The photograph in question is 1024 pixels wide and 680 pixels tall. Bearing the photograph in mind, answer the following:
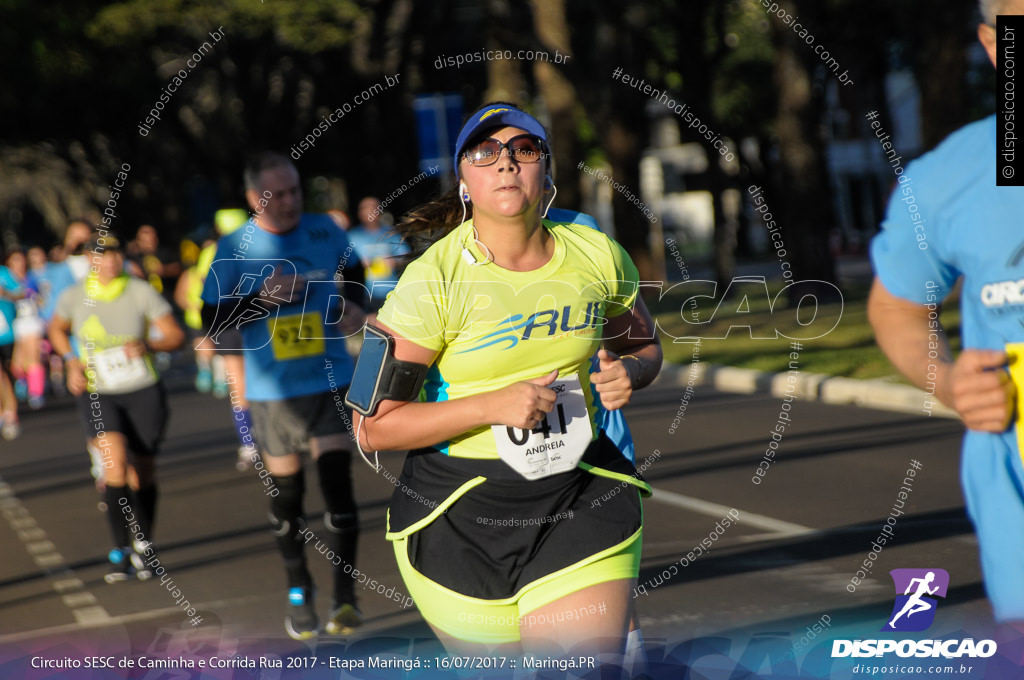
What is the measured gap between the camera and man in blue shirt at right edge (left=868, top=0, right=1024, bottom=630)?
2.46 meters

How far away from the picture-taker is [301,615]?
625 cm

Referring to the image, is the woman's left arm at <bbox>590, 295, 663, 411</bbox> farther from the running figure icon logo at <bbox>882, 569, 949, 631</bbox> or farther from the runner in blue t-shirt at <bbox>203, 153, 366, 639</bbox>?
A: the runner in blue t-shirt at <bbox>203, 153, 366, 639</bbox>

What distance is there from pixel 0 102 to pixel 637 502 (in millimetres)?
36929

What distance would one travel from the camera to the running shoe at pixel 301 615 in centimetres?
619

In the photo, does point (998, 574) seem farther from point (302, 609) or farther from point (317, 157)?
point (317, 157)

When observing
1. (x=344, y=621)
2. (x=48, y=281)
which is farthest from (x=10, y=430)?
(x=344, y=621)

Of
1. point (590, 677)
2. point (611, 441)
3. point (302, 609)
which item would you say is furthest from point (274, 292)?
point (590, 677)

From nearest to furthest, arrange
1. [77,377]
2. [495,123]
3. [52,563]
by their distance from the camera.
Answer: [495,123] < [77,377] < [52,563]

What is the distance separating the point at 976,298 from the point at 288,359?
429cm

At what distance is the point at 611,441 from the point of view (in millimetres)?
3684

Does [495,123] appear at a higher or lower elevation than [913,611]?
higher

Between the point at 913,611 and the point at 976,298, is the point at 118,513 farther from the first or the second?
the point at 976,298

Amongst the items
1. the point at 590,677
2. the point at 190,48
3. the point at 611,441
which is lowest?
the point at 590,677

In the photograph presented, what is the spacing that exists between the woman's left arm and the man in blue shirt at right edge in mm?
908
